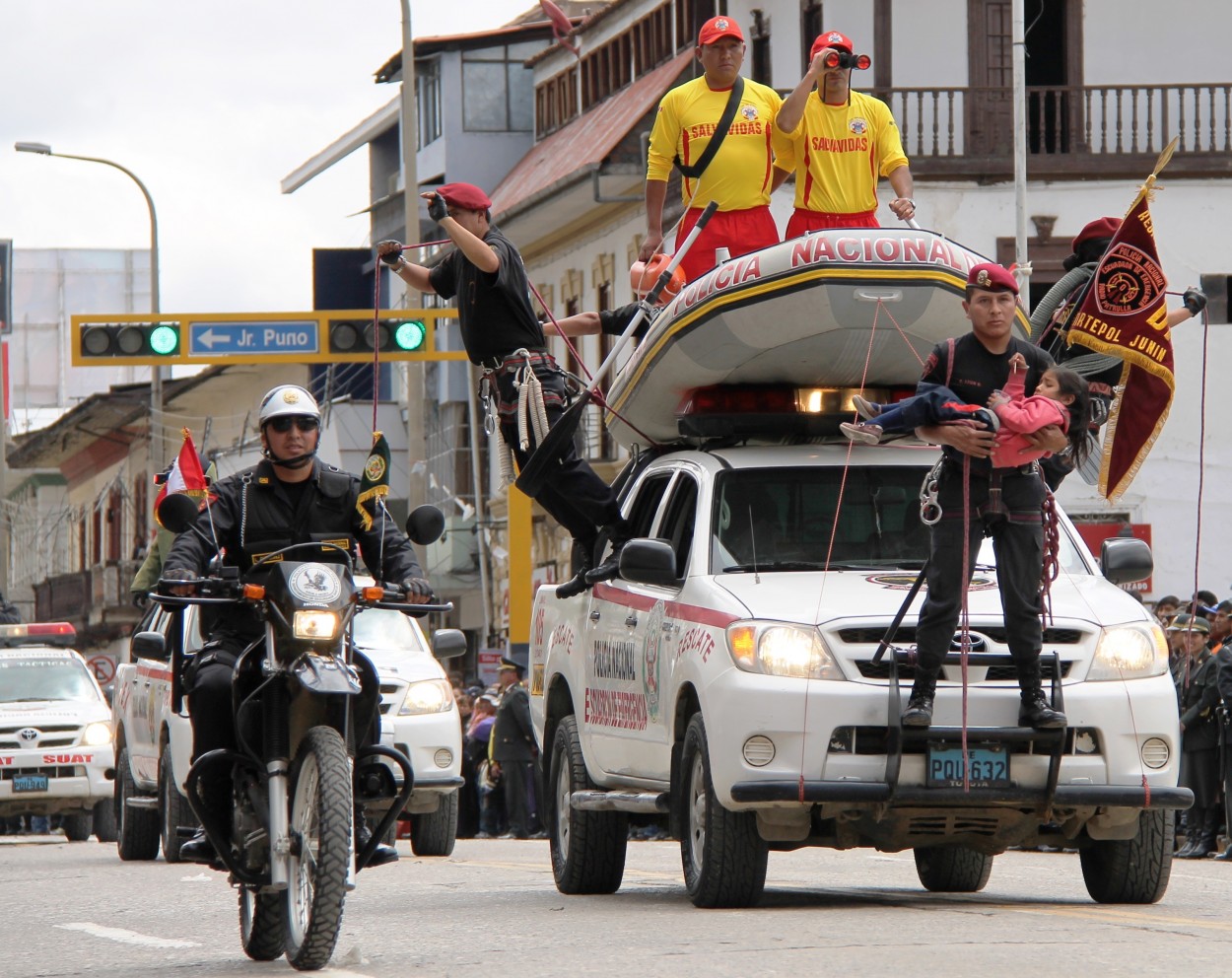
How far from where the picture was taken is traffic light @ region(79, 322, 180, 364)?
29234 millimetres

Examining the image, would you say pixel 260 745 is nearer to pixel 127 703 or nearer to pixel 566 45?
pixel 127 703

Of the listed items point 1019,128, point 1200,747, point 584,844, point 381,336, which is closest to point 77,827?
point 381,336

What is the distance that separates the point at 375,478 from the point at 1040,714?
285 cm

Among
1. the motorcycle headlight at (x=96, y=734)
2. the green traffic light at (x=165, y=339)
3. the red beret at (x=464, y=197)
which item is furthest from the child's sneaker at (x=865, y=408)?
the green traffic light at (x=165, y=339)

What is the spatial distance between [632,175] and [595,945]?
111 feet

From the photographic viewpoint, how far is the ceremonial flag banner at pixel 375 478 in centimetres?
987

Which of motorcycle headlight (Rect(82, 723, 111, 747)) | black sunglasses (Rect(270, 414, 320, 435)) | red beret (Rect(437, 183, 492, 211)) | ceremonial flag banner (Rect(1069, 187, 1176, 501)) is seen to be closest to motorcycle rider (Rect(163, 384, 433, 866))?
black sunglasses (Rect(270, 414, 320, 435))

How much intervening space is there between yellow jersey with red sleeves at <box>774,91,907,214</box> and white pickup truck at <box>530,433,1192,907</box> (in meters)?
2.35

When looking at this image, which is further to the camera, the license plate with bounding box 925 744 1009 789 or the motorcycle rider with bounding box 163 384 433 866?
the license plate with bounding box 925 744 1009 789

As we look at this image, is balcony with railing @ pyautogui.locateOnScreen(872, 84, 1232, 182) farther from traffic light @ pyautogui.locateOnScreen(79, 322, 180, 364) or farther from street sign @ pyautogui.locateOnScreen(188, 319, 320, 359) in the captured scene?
traffic light @ pyautogui.locateOnScreen(79, 322, 180, 364)

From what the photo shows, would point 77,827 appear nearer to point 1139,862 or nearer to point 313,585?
point 1139,862


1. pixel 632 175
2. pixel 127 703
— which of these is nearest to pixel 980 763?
pixel 127 703

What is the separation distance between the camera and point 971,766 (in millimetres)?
11047

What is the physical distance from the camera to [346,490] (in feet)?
33.4
